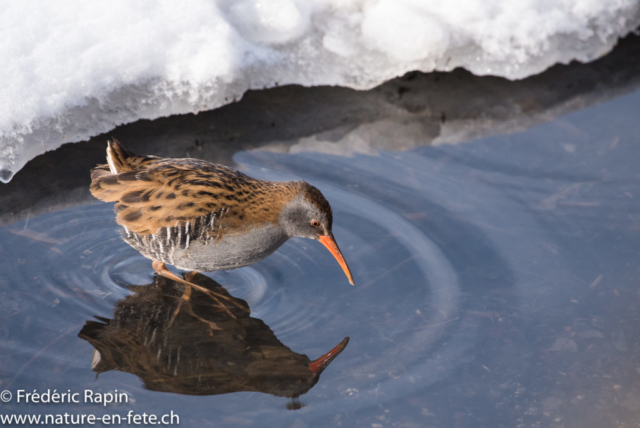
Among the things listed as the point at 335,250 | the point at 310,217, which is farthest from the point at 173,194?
the point at 335,250

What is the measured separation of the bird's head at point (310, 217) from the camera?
4.25 metres

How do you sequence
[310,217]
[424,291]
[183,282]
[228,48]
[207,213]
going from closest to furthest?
[207,213] → [310,217] → [424,291] → [183,282] → [228,48]

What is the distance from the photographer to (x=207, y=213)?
414 centimetres

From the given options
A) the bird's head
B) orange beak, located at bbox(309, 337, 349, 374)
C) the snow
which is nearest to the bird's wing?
the bird's head

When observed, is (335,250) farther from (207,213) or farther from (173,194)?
(173,194)

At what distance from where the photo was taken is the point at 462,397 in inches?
147

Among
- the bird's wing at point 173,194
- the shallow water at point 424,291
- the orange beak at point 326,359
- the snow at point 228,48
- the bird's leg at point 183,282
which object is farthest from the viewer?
the snow at point 228,48

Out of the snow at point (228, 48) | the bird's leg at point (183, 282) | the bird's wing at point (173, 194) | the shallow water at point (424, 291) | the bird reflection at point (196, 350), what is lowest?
the bird reflection at point (196, 350)

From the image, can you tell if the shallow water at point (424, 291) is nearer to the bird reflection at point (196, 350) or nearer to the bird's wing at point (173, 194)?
the bird reflection at point (196, 350)

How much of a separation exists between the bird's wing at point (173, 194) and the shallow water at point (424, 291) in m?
0.49

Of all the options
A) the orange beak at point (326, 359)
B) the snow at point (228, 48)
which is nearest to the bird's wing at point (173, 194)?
the orange beak at point (326, 359)

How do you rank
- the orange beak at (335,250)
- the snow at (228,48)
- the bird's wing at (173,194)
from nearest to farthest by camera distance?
the bird's wing at (173,194), the orange beak at (335,250), the snow at (228,48)

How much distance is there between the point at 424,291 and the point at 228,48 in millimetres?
2649

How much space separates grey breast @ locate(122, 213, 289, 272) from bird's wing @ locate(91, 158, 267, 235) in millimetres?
46
